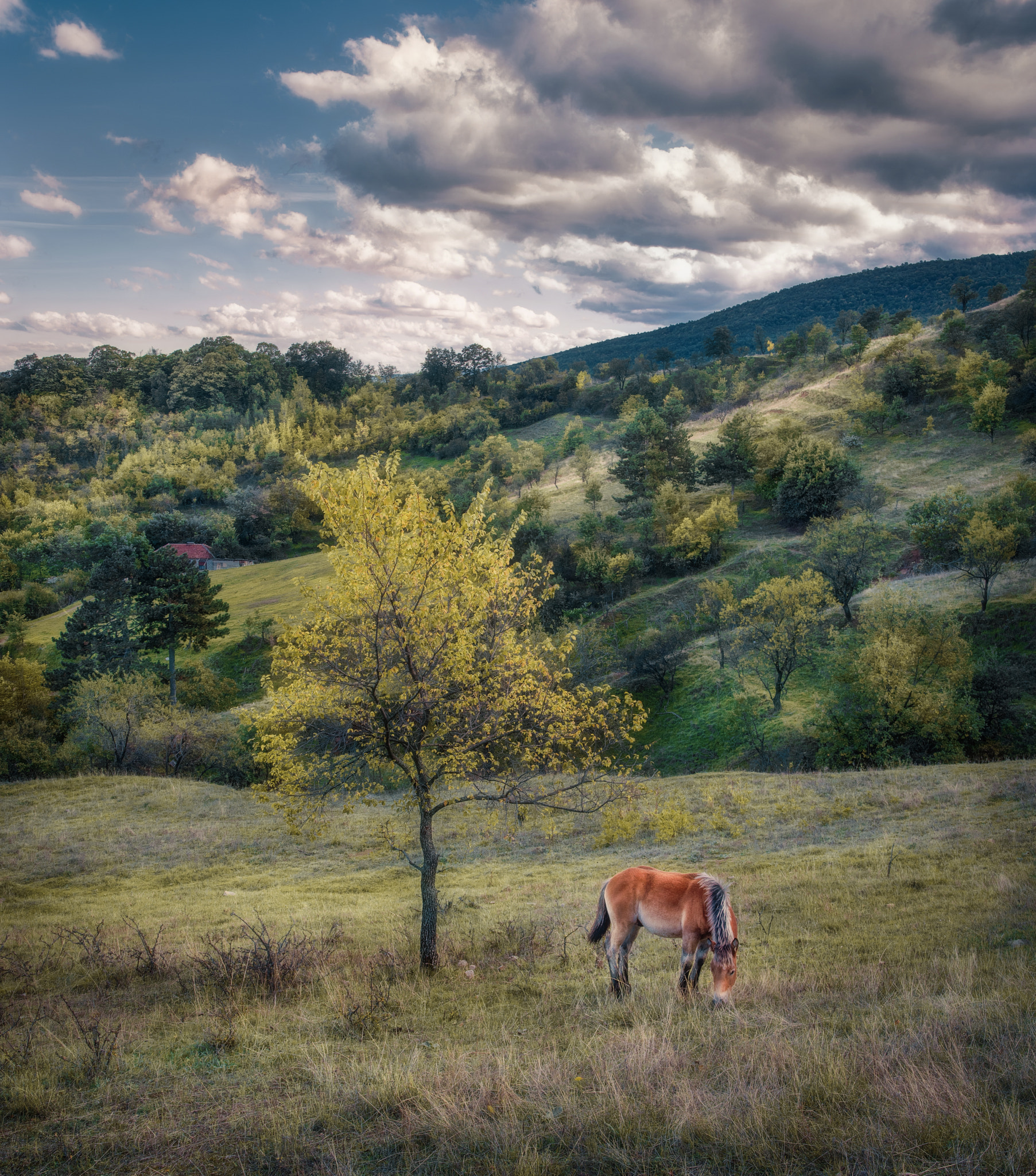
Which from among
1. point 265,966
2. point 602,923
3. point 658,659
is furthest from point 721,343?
point 265,966

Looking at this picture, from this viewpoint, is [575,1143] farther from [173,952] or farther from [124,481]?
[124,481]

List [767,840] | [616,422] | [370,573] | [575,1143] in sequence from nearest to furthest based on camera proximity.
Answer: [575,1143]
[370,573]
[767,840]
[616,422]

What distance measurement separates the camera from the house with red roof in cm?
8862

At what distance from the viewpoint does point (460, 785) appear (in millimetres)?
11062

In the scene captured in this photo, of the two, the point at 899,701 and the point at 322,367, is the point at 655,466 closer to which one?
the point at 899,701

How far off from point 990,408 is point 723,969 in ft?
263

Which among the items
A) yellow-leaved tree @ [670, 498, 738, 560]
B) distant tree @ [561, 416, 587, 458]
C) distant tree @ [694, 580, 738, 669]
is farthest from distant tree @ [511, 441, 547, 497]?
distant tree @ [694, 580, 738, 669]

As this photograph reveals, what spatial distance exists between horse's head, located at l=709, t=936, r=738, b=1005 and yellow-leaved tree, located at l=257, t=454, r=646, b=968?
3.23 m

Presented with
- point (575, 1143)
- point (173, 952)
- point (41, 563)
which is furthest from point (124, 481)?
point (575, 1143)

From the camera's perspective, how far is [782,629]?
37.5 meters

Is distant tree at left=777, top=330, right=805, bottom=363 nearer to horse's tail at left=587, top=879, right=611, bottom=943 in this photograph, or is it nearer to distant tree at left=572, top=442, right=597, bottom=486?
distant tree at left=572, top=442, right=597, bottom=486

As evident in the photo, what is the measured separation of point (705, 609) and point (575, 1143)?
4780 centimetres

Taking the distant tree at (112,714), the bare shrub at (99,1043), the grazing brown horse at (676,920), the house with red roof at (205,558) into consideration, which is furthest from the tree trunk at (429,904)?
the house with red roof at (205,558)

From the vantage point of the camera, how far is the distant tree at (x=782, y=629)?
37.6 meters
